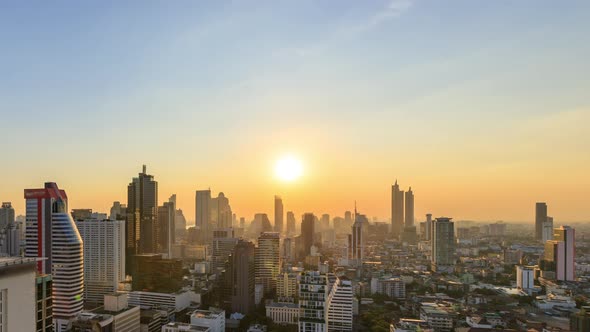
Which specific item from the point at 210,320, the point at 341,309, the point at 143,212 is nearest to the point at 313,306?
the point at 341,309

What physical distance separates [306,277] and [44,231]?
8125mm

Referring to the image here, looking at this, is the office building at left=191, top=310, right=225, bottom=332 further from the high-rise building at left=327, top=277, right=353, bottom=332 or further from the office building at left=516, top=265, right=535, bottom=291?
the office building at left=516, top=265, right=535, bottom=291

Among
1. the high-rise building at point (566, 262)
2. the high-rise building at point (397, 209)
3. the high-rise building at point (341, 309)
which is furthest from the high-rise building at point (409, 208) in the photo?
the high-rise building at point (341, 309)

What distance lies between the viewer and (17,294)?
1.84 metres

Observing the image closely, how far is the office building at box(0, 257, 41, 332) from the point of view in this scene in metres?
1.77

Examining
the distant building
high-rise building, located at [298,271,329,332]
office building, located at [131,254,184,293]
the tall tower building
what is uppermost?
the distant building

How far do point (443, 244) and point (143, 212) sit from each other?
18882 mm

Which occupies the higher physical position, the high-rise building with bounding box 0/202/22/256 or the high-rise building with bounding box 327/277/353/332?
the high-rise building with bounding box 0/202/22/256

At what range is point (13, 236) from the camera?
58.9 ft

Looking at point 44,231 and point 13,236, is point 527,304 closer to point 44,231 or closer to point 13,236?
point 44,231

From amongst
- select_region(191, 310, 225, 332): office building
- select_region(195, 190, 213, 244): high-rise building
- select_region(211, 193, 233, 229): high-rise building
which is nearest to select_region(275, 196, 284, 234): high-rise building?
select_region(211, 193, 233, 229): high-rise building

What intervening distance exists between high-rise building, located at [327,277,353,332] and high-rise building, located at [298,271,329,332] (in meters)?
1.84

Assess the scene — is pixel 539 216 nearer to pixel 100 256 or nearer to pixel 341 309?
pixel 341 309

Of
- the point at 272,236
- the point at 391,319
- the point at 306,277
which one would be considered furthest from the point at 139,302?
the point at 391,319
